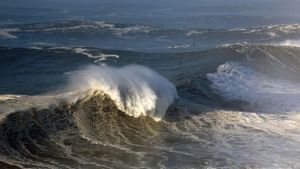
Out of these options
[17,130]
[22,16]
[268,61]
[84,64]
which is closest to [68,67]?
[84,64]

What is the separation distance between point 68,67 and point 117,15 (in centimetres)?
4249

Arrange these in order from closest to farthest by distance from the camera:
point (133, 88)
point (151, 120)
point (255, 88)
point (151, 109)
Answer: point (151, 120)
point (151, 109)
point (133, 88)
point (255, 88)

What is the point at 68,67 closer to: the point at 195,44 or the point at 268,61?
the point at 268,61

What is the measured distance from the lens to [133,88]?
→ 55.0ft

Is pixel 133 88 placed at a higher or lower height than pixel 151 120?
higher

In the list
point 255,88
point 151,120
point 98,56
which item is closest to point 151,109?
point 151,120

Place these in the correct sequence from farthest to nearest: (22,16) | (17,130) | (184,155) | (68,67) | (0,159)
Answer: (22,16) < (68,67) < (17,130) < (184,155) < (0,159)

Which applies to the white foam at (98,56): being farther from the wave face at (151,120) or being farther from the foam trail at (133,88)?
the foam trail at (133,88)

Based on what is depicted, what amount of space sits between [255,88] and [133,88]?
23.9 ft

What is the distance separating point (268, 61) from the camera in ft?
92.9

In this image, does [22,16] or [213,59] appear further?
[22,16]

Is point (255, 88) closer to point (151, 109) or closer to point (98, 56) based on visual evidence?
point (151, 109)

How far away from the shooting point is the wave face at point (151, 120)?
1198 centimetres

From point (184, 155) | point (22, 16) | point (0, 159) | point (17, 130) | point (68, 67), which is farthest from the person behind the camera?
point (22, 16)
